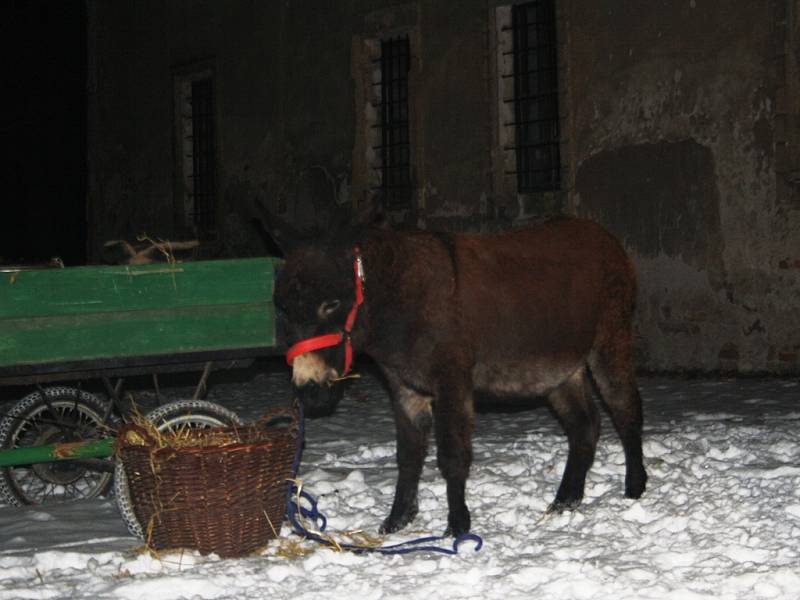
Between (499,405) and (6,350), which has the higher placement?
(6,350)

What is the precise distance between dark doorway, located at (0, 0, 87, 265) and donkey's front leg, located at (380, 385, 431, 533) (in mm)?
21521

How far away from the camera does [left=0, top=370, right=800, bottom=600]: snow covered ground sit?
4797mm

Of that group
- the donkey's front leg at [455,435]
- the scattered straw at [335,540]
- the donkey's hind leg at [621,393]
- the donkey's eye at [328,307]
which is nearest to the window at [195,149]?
the donkey's hind leg at [621,393]

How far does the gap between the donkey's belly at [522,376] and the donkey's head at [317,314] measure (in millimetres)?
876

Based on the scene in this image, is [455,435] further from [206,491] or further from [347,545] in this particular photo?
[206,491]

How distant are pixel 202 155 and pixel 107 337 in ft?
44.1

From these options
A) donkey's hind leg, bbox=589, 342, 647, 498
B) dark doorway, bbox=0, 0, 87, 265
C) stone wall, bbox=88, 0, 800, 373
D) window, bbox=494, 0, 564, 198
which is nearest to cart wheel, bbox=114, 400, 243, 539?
donkey's hind leg, bbox=589, 342, 647, 498

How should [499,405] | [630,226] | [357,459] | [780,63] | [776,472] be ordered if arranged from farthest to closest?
[630,226], [780,63], [499,405], [357,459], [776,472]

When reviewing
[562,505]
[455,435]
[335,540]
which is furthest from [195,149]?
[335,540]

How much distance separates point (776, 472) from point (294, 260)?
3.24 meters

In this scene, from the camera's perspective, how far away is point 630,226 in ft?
41.6

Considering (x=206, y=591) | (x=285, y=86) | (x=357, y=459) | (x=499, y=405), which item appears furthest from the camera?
(x=285, y=86)

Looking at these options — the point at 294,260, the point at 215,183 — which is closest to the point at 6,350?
the point at 294,260

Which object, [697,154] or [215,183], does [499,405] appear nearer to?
[697,154]
